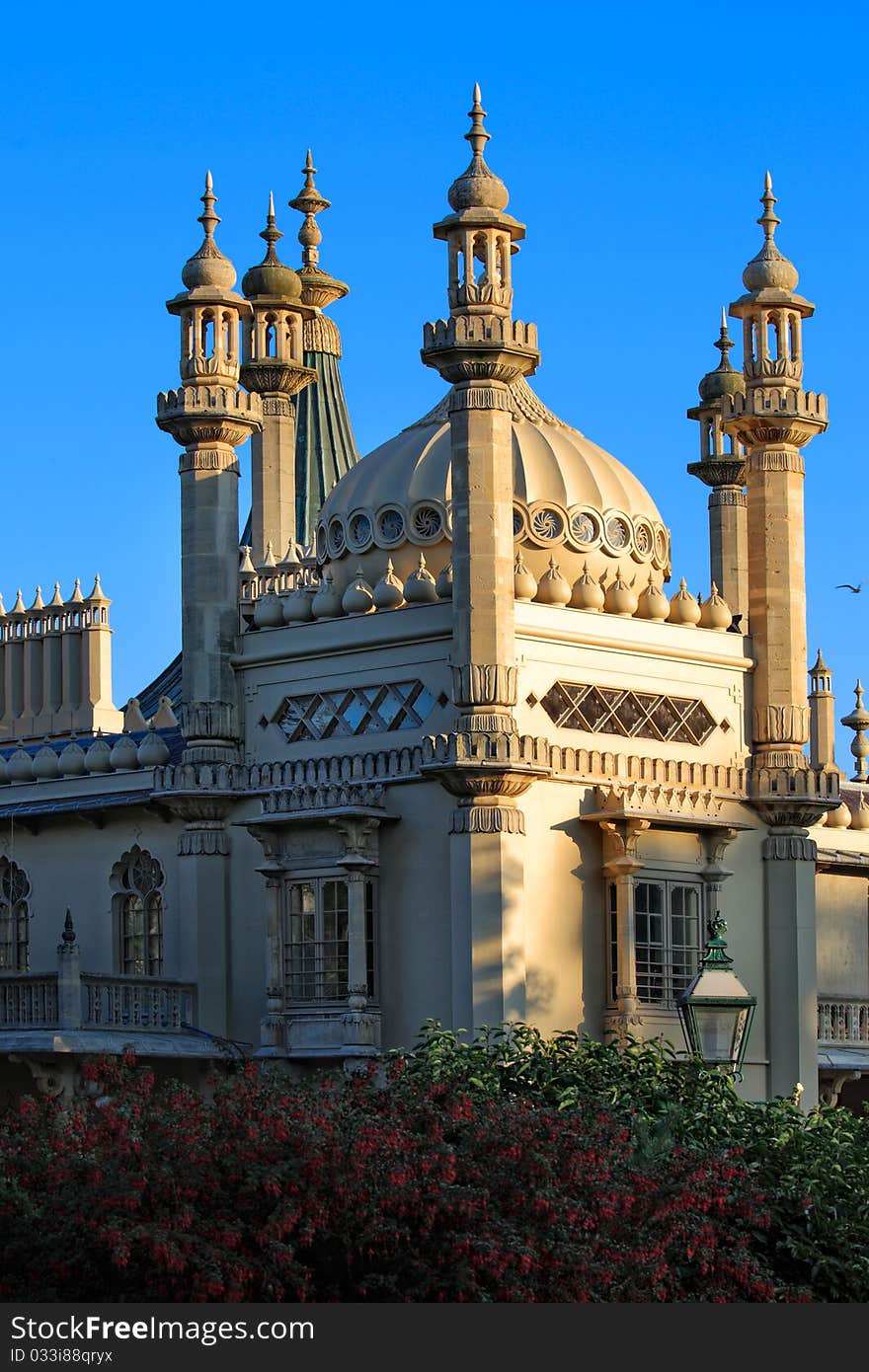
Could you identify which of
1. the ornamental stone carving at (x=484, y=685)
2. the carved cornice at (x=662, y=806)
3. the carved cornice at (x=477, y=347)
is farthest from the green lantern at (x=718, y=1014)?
the carved cornice at (x=477, y=347)

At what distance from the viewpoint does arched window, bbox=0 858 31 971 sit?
123 ft

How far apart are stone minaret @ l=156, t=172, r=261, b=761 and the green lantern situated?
11.7 meters

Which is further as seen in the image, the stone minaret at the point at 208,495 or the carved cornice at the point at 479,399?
the stone minaret at the point at 208,495

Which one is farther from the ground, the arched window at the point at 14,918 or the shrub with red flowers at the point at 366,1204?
the arched window at the point at 14,918

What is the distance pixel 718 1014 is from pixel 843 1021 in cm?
1328

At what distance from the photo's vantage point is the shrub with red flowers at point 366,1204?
21047 mm

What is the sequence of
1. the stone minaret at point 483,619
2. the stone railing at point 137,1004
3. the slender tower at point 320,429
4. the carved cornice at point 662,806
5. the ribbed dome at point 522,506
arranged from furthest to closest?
1. the slender tower at point 320,429
2. the ribbed dome at point 522,506
3. the carved cornice at point 662,806
4. the stone railing at point 137,1004
5. the stone minaret at point 483,619

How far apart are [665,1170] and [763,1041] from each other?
11.8m

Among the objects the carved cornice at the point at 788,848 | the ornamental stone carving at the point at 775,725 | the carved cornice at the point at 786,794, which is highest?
the ornamental stone carving at the point at 775,725

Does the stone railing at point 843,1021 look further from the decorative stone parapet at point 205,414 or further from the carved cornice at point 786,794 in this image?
the decorative stone parapet at point 205,414

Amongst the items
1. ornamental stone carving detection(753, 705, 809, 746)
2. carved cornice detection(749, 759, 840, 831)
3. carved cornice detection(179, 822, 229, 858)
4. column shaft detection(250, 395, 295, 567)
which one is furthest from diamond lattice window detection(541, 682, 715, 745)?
column shaft detection(250, 395, 295, 567)

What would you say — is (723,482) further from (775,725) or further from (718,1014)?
(718,1014)

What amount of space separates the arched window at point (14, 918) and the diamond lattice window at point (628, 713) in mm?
8519

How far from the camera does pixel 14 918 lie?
3784 cm
